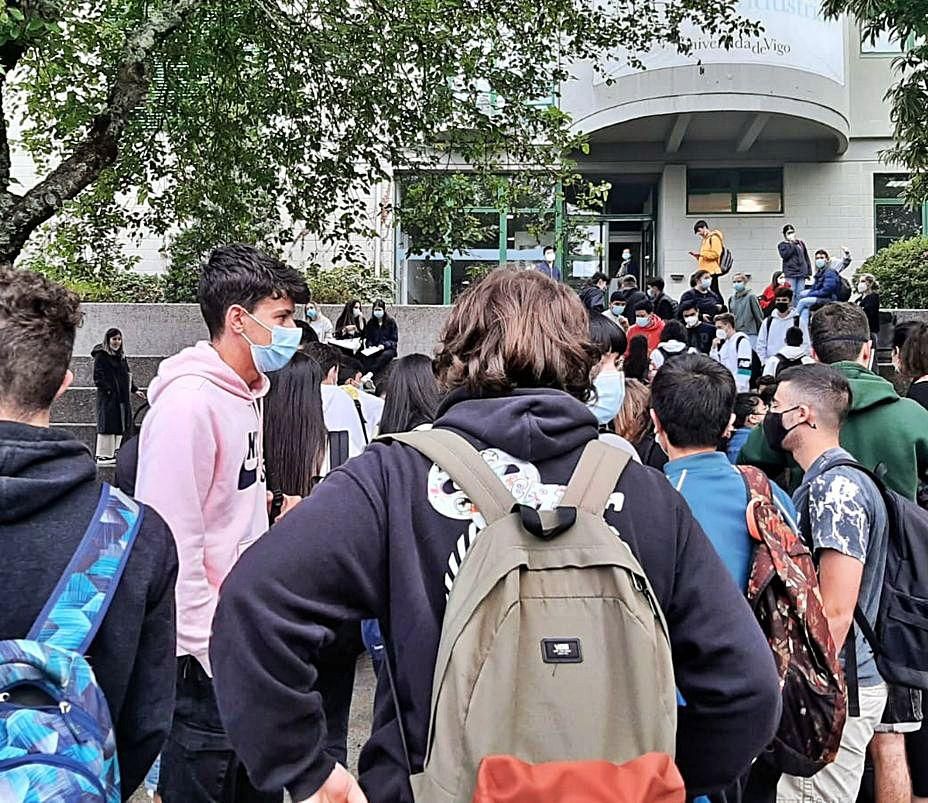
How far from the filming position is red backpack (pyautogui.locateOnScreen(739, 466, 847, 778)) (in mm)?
2748

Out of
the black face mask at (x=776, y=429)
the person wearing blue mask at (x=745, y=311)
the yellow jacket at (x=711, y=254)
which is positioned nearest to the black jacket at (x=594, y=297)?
the person wearing blue mask at (x=745, y=311)

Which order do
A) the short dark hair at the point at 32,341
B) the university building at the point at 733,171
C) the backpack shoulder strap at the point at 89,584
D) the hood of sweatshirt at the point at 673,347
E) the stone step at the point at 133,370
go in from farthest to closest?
the university building at the point at 733,171
the stone step at the point at 133,370
the hood of sweatshirt at the point at 673,347
the short dark hair at the point at 32,341
the backpack shoulder strap at the point at 89,584

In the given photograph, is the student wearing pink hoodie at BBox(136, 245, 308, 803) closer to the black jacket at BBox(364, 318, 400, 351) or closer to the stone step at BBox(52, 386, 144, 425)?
the black jacket at BBox(364, 318, 400, 351)

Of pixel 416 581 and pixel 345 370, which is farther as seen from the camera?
pixel 345 370

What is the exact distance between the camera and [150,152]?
31.4 ft

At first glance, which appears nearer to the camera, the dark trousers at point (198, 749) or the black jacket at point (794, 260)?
the dark trousers at point (198, 749)

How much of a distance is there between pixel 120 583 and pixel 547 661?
94cm

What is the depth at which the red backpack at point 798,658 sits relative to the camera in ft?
9.02

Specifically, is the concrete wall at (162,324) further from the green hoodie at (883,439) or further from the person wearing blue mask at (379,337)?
the green hoodie at (883,439)

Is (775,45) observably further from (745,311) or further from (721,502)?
(721,502)

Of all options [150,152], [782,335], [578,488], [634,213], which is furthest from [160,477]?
[634,213]

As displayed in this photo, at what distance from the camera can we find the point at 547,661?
1.55 meters

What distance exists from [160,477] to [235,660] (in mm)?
1274

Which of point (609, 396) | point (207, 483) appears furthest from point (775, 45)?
point (207, 483)
